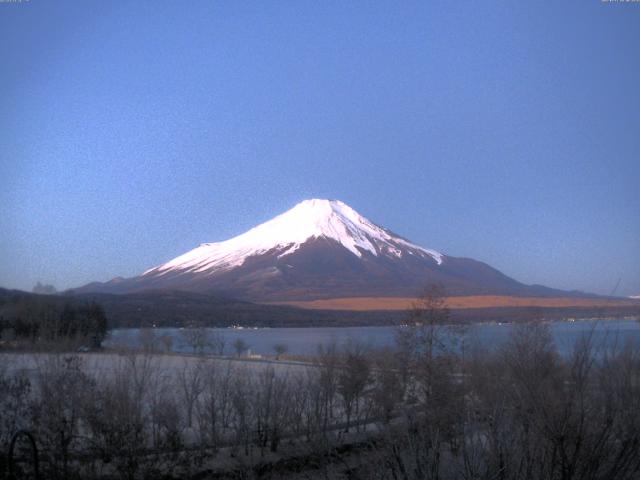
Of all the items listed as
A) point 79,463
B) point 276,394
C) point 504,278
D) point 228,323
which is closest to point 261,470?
point 276,394

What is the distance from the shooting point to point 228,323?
248ft

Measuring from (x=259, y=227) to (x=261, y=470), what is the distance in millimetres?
142887

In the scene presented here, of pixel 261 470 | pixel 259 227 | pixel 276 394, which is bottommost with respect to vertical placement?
pixel 261 470

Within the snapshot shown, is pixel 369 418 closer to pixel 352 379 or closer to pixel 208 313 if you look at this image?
pixel 352 379

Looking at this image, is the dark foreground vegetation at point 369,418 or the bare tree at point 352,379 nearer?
the dark foreground vegetation at point 369,418

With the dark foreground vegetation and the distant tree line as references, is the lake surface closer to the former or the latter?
the dark foreground vegetation

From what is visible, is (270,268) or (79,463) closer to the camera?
(79,463)

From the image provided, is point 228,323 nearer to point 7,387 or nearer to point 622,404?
point 7,387

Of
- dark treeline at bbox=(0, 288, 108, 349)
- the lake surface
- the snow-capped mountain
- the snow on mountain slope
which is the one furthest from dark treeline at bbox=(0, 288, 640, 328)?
the snow on mountain slope

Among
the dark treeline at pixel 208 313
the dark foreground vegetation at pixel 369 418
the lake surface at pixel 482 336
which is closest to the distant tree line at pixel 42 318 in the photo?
the lake surface at pixel 482 336

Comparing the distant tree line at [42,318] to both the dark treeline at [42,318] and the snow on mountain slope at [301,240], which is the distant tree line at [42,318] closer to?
the dark treeline at [42,318]

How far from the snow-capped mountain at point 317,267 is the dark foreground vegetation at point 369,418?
235 feet

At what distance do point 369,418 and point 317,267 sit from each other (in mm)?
99794

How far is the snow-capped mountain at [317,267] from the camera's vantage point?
4016 inches
